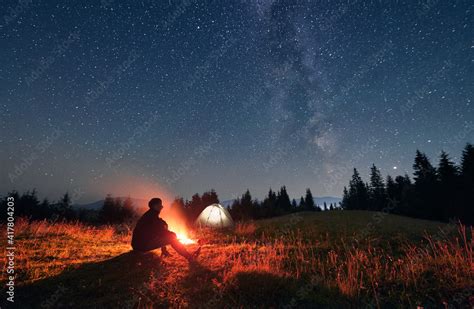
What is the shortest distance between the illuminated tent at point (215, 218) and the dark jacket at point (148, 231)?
50.8 feet

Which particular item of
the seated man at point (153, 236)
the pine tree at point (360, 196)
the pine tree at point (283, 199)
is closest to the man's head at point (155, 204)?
the seated man at point (153, 236)

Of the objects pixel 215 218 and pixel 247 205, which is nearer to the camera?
pixel 215 218

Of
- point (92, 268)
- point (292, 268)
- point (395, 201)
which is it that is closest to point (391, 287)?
point (292, 268)

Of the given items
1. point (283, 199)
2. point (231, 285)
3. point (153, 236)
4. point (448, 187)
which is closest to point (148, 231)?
point (153, 236)

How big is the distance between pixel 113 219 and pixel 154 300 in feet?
165

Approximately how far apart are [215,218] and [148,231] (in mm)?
16150

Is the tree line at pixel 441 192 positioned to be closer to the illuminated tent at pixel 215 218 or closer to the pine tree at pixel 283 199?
the illuminated tent at pixel 215 218

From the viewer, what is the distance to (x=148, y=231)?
7.30 m

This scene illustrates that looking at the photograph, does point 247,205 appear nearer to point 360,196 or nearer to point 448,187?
point 360,196

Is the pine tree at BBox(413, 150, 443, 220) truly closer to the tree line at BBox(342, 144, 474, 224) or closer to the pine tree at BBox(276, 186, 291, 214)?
the tree line at BBox(342, 144, 474, 224)

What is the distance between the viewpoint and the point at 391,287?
206 inches

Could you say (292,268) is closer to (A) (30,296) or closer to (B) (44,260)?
(A) (30,296)

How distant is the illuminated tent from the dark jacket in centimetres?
1549

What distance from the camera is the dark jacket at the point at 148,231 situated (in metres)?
7.19
